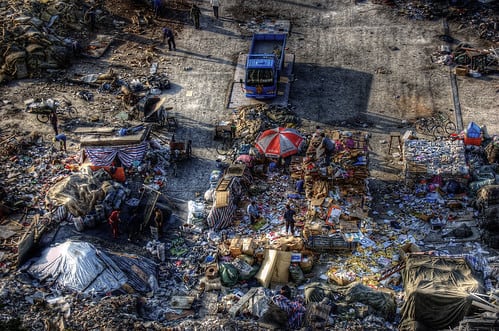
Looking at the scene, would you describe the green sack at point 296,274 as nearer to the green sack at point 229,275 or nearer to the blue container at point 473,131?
the green sack at point 229,275

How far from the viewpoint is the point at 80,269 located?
21.0 metres

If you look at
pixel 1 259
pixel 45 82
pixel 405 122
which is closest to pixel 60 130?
pixel 45 82

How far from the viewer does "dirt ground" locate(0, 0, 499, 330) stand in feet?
94.3

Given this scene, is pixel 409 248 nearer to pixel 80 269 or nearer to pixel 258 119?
pixel 258 119

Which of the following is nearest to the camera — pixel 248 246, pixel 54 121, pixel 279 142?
pixel 248 246

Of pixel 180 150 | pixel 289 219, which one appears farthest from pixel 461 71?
pixel 180 150

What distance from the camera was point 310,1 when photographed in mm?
37156

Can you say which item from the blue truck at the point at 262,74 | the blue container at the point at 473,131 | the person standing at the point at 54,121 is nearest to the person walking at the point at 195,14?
the blue truck at the point at 262,74

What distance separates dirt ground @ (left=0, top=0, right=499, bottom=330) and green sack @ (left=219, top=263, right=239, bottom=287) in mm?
4534

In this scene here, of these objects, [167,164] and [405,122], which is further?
[405,122]

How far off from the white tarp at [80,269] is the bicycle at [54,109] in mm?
8811

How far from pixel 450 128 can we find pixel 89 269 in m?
15.7

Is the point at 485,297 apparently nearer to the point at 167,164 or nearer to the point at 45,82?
the point at 167,164

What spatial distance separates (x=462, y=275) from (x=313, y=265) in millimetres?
4648
